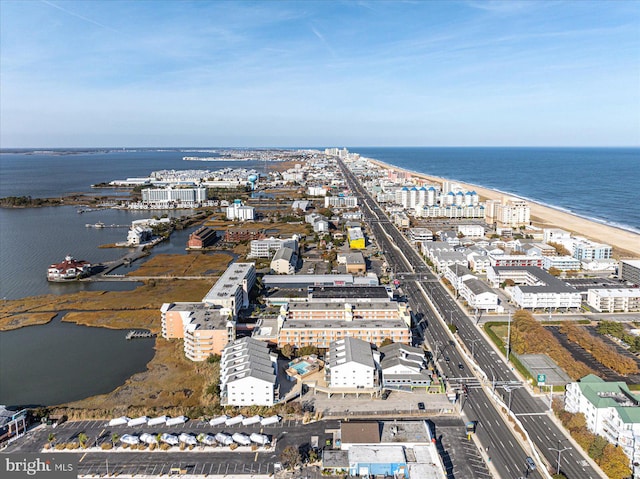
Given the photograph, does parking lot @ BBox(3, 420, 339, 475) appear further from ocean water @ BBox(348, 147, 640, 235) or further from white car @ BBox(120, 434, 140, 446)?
ocean water @ BBox(348, 147, 640, 235)

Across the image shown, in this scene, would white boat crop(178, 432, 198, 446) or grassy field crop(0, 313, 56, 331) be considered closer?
white boat crop(178, 432, 198, 446)

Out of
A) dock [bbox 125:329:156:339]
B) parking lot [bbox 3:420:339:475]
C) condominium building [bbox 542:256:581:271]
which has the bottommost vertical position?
parking lot [bbox 3:420:339:475]

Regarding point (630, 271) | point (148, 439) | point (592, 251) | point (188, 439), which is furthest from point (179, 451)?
point (592, 251)

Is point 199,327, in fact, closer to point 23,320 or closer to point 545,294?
point 23,320

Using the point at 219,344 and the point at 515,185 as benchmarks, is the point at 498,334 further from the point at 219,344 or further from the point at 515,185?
the point at 515,185

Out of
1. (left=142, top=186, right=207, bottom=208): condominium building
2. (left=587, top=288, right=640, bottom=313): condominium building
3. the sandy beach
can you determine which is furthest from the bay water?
(left=587, top=288, right=640, bottom=313): condominium building

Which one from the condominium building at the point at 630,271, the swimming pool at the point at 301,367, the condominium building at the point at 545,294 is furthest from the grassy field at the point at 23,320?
the condominium building at the point at 630,271
